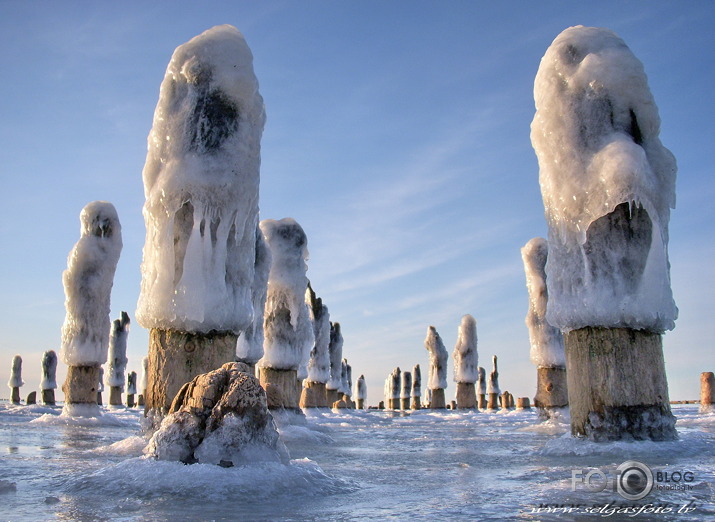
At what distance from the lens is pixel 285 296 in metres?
15.0

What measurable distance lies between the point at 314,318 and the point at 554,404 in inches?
484

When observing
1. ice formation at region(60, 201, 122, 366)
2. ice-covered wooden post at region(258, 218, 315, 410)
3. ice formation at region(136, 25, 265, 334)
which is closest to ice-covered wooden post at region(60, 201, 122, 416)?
ice formation at region(60, 201, 122, 366)

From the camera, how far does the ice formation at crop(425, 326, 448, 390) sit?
119 feet

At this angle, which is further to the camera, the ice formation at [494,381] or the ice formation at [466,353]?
the ice formation at [494,381]

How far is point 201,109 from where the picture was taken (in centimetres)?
823

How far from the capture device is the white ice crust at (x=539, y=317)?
697 inches

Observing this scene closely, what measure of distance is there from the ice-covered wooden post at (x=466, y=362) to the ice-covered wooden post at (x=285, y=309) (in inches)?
698

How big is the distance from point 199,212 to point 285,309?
714cm

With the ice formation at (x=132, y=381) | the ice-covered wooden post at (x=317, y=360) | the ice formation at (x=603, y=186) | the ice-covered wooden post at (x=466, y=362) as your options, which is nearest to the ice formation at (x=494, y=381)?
the ice-covered wooden post at (x=466, y=362)

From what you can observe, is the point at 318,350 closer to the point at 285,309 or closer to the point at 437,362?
the point at 437,362

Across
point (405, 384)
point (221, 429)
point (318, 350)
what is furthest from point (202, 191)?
point (405, 384)

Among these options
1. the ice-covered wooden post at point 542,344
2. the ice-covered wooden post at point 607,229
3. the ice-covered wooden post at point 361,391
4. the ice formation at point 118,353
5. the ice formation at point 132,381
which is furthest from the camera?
the ice-covered wooden post at point 361,391

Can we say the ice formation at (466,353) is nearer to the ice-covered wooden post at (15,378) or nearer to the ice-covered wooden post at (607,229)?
the ice-covered wooden post at (607,229)

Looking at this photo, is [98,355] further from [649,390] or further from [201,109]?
[649,390]
